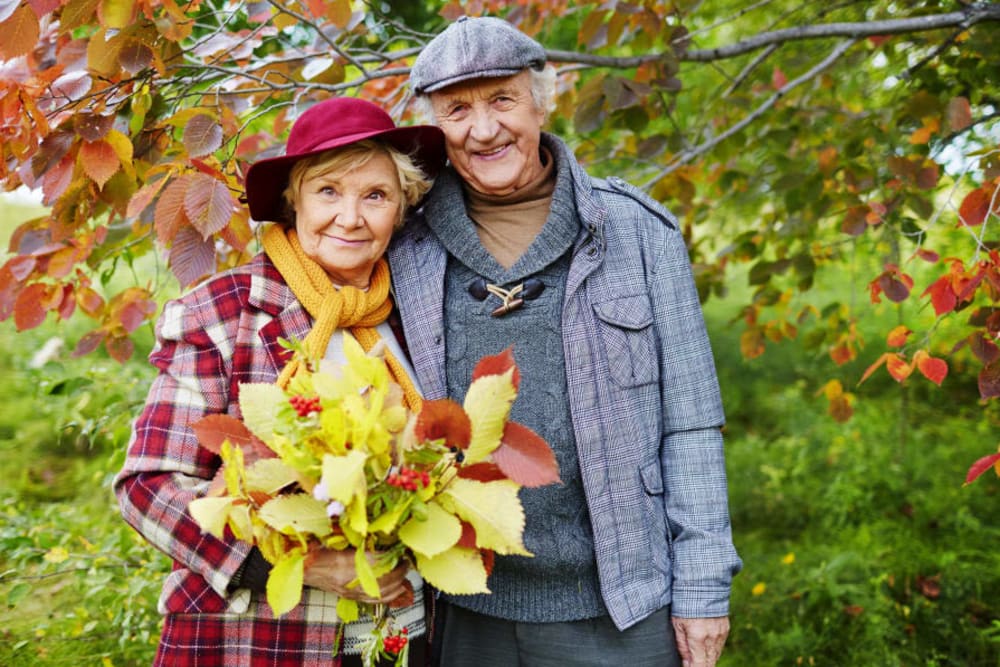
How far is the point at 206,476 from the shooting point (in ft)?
5.52

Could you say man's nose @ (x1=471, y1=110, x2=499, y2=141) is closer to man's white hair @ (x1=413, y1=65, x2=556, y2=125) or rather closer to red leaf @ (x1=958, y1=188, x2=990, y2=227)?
man's white hair @ (x1=413, y1=65, x2=556, y2=125)

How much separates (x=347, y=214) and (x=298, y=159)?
0.15 metres

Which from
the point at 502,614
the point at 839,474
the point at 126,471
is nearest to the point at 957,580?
the point at 839,474

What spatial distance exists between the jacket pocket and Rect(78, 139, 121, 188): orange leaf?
1.08 meters

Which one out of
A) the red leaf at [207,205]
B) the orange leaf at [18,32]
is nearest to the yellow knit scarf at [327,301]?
the red leaf at [207,205]

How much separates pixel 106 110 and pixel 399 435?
3.57 feet

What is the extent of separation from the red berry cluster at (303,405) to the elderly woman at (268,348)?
32 cm

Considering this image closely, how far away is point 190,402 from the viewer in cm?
165

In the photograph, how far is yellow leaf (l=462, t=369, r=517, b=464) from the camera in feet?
4.36

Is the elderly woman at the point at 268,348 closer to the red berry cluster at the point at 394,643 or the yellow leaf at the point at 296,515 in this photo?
the red berry cluster at the point at 394,643

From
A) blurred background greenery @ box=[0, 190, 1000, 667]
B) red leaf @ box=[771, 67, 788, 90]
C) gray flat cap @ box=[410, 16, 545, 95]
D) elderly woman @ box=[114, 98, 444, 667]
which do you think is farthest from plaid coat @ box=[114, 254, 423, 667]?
red leaf @ box=[771, 67, 788, 90]

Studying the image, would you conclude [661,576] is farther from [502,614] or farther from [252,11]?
[252,11]

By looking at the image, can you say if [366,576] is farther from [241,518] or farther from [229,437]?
[229,437]

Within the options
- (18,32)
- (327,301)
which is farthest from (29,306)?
(327,301)
